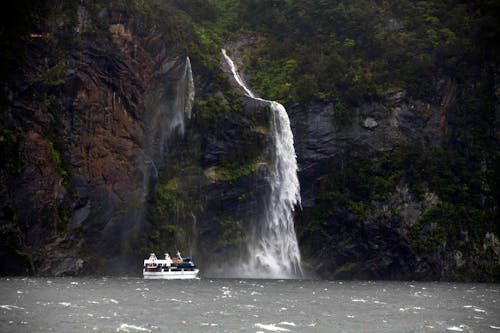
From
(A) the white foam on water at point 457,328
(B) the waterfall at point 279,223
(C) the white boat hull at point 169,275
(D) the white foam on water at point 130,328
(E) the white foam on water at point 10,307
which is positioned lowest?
(D) the white foam on water at point 130,328

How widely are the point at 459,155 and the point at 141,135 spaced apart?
142ft

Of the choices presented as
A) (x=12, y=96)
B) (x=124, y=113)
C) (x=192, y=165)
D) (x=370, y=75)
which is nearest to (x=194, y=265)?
(x=192, y=165)

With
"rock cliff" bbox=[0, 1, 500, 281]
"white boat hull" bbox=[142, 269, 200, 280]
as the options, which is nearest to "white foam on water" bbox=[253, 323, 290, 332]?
"rock cliff" bbox=[0, 1, 500, 281]

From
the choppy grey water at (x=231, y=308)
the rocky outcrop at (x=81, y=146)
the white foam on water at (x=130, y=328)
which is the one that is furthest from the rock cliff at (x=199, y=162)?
the white foam on water at (x=130, y=328)

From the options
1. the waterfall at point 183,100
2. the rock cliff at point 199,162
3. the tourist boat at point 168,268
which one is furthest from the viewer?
the waterfall at point 183,100

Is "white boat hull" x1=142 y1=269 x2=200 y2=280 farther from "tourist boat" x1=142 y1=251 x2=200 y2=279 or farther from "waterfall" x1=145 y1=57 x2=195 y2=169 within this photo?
"waterfall" x1=145 y1=57 x2=195 y2=169

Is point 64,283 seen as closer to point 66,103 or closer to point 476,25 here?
point 66,103

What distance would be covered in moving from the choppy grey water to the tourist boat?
353 inches

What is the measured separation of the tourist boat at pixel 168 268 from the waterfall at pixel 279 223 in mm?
9084

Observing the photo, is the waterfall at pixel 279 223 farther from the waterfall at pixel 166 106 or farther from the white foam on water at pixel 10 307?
the white foam on water at pixel 10 307

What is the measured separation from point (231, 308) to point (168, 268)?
3366cm

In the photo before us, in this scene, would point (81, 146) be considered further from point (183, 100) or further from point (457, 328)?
point (457, 328)

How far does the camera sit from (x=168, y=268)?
83625 mm

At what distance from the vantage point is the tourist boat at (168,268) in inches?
3248
